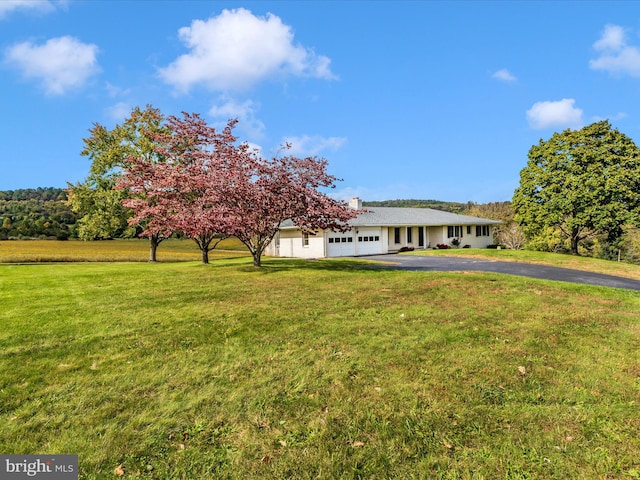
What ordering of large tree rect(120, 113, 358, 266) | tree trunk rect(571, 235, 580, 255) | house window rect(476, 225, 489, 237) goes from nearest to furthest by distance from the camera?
large tree rect(120, 113, 358, 266) < tree trunk rect(571, 235, 580, 255) < house window rect(476, 225, 489, 237)

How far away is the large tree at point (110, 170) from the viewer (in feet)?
84.3

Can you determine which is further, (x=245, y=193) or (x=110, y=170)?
(x=110, y=170)

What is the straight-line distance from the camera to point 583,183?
1127 inches

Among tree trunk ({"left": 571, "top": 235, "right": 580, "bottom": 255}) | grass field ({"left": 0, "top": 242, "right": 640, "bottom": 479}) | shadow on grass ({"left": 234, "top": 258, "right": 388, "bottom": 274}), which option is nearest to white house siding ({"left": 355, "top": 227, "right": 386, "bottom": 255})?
shadow on grass ({"left": 234, "top": 258, "right": 388, "bottom": 274})

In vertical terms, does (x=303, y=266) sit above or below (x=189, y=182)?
below

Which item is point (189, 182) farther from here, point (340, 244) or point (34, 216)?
point (34, 216)

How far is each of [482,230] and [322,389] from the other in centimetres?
3909

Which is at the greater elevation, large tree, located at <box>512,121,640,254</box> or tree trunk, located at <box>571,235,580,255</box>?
large tree, located at <box>512,121,640,254</box>

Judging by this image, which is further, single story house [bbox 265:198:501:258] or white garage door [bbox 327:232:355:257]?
single story house [bbox 265:198:501:258]

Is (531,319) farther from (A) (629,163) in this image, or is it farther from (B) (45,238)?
(B) (45,238)

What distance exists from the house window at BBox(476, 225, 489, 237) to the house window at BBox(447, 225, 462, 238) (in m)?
3.25

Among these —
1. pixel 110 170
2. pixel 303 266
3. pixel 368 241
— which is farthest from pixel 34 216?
pixel 303 266

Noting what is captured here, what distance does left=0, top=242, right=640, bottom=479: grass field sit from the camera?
309cm

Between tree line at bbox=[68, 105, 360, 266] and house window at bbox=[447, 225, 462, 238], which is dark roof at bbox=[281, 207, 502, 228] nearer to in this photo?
house window at bbox=[447, 225, 462, 238]
